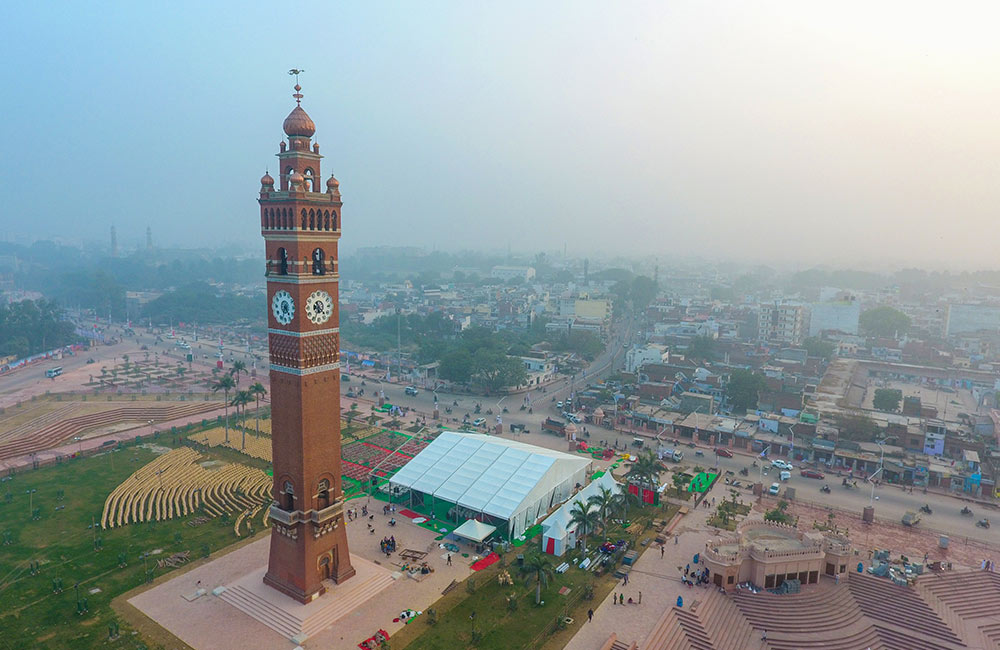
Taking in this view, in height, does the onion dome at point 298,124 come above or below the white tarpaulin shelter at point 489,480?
above

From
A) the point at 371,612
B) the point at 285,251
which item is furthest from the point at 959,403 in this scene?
the point at 285,251

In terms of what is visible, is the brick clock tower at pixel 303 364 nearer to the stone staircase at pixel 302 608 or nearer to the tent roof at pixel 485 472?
the stone staircase at pixel 302 608

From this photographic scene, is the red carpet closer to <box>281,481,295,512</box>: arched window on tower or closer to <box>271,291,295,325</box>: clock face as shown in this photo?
<box>281,481,295,512</box>: arched window on tower

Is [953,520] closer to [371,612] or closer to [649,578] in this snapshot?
[649,578]

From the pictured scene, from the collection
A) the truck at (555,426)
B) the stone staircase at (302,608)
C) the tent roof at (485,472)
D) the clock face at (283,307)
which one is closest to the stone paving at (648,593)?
the tent roof at (485,472)

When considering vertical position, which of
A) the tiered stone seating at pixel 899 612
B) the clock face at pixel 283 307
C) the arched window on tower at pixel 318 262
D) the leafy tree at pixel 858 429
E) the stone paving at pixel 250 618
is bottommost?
the tiered stone seating at pixel 899 612

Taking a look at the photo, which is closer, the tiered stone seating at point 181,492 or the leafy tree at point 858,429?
the tiered stone seating at point 181,492

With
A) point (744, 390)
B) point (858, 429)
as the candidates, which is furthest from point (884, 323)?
point (858, 429)
